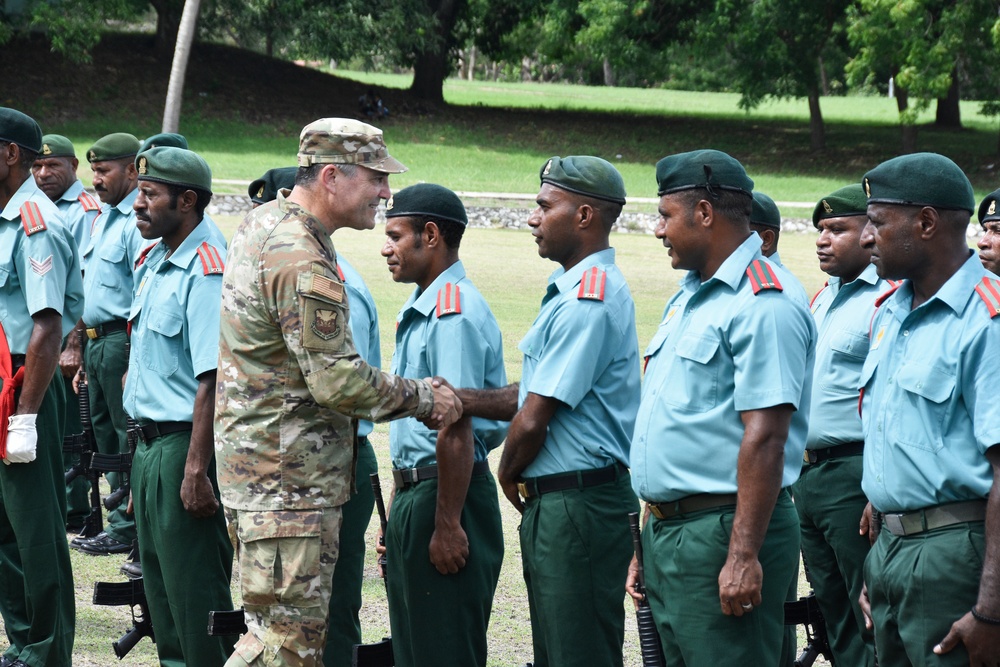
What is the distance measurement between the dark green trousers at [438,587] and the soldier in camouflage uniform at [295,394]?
21.1 inches

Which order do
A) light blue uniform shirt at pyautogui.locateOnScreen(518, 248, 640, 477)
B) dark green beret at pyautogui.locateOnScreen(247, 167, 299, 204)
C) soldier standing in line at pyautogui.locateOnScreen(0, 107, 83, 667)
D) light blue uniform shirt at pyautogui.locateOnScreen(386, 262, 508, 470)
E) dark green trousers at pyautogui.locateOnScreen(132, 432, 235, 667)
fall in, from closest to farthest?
light blue uniform shirt at pyautogui.locateOnScreen(518, 248, 640, 477), light blue uniform shirt at pyautogui.locateOnScreen(386, 262, 508, 470), dark green trousers at pyautogui.locateOnScreen(132, 432, 235, 667), soldier standing in line at pyautogui.locateOnScreen(0, 107, 83, 667), dark green beret at pyautogui.locateOnScreen(247, 167, 299, 204)

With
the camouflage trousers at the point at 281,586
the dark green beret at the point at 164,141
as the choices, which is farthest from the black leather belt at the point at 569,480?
the dark green beret at the point at 164,141

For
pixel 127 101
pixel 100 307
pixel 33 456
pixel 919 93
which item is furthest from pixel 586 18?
pixel 33 456

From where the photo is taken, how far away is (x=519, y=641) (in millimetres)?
5715

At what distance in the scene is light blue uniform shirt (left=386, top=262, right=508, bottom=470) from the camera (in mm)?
4371

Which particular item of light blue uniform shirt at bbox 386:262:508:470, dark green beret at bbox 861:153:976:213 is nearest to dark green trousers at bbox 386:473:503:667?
light blue uniform shirt at bbox 386:262:508:470

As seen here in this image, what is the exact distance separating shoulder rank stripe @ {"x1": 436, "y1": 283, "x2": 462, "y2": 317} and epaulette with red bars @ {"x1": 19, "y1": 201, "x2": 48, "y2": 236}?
185 centimetres

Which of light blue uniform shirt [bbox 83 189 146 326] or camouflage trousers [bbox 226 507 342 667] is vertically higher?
light blue uniform shirt [bbox 83 189 146 326]

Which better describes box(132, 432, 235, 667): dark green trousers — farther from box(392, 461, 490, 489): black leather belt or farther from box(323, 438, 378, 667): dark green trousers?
box(392, 461, 490, 489): black leather belt

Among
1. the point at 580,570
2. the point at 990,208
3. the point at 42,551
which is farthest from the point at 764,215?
the point at 42,551

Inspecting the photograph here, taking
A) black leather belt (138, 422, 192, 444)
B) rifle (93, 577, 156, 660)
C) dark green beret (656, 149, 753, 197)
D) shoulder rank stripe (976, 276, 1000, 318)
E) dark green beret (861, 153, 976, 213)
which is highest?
dark green beret (656, 149, 753, 197)

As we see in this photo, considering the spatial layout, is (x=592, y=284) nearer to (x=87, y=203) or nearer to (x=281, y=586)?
(x=281, y=586)

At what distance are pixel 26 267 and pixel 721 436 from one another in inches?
122

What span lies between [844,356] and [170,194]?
3.03m
